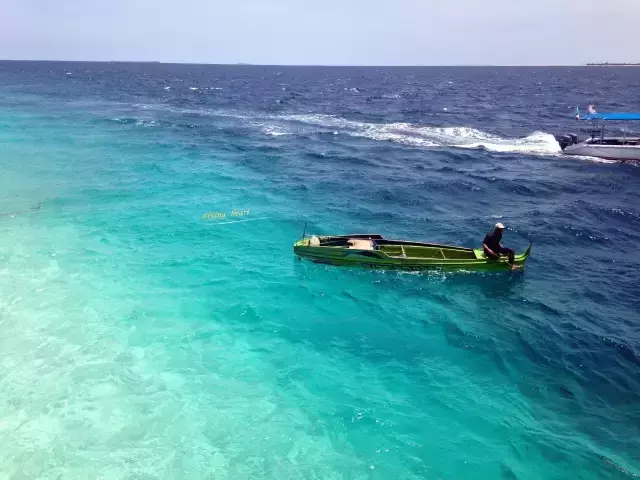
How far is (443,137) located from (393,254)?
135 ft

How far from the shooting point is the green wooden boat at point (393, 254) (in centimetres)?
2436

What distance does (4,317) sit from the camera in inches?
789

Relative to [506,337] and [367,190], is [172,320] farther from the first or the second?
[367,190]

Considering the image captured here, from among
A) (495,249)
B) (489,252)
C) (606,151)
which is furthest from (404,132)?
(489,252)

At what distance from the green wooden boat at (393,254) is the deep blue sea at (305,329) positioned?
74cm

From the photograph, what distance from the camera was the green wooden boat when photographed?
24359 millimetres

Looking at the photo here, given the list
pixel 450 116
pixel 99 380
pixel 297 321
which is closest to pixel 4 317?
pixel 99 380

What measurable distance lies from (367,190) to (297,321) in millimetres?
21363

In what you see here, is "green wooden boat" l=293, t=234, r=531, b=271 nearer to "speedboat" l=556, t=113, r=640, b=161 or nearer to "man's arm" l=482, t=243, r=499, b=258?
"man's arm" l=482, t=243, r=499, b=258

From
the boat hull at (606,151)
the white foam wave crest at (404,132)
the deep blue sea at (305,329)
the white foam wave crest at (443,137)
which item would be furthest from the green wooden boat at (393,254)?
the white foam wave crest at (443,137)

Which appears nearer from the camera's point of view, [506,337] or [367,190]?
[506,337]

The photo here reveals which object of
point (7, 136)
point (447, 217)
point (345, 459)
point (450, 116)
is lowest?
point (345, 459)

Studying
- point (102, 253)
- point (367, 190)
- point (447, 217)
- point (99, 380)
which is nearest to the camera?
point (99, 380)

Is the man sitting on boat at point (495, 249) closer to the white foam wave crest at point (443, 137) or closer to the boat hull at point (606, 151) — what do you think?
the boat hull at point (606, 151)
